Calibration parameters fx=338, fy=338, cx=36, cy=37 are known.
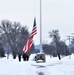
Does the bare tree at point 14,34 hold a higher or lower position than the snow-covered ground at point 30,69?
higher

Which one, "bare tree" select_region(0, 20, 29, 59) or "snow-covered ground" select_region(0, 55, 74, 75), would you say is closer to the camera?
"snow-covered ground" select_region(0, 55, 74, 75)

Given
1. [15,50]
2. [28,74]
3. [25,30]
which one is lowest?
[28,74]

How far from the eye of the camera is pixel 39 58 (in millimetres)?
39969

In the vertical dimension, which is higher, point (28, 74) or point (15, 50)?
point (15, 50)

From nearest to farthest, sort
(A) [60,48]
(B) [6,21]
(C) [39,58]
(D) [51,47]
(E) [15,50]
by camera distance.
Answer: (C) [39,58]
(E) [15,50]
(B) [6,21]
(A) [60,48]
(D) [51,47]

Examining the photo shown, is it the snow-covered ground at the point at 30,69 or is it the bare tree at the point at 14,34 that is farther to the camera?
the bare tree at the point at 14,34

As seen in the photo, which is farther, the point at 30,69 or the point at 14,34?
the point at 14,34

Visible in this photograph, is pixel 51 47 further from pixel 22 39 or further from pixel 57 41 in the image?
pixel 22 39

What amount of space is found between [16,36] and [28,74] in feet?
226

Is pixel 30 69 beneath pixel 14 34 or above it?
beneath

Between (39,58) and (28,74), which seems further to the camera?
(39,58)

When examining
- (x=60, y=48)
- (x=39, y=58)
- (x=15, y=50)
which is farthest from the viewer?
(x=60, y=48)

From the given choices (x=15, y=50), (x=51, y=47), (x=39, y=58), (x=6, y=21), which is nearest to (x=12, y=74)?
(x=39, y=58)

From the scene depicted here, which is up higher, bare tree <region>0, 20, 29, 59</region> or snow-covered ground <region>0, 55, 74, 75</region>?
bare tree <region>0, 20, 29, 59</region>
